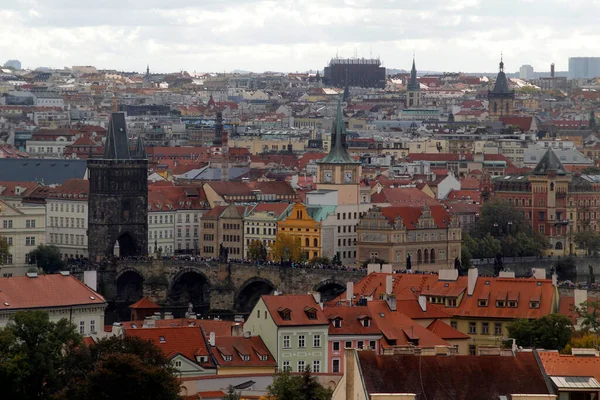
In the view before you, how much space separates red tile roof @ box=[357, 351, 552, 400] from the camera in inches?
1852

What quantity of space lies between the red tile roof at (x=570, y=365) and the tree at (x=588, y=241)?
312 ft

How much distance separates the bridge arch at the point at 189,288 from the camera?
411 ft

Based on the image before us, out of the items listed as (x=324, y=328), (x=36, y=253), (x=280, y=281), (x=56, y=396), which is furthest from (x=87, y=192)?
(x=56, y=396)

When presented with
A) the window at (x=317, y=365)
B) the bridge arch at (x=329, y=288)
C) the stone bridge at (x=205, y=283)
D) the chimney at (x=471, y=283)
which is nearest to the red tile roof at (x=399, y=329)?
the window at (x=317, y=365)

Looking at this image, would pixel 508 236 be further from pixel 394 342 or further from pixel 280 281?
pixel 394 342

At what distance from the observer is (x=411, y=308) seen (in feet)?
260

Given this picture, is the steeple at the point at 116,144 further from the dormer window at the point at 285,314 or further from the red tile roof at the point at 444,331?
the dormer window at the point at 285,314

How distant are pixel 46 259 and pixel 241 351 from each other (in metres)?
56.9

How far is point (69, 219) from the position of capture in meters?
140

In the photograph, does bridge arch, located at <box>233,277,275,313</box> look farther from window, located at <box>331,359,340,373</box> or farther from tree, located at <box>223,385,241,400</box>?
tree, located at <box>223,385,241,400</box>

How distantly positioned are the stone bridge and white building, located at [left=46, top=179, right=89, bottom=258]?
9.57 metres

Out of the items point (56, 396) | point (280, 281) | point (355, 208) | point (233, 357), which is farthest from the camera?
point (355, 208)

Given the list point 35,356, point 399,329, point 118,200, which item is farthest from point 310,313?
point 118,200

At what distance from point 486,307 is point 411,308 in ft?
15.7
